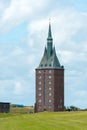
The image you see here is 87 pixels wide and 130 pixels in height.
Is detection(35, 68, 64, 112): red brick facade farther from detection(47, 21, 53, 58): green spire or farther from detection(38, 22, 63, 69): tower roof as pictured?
detection(47, 21, 53, 58): green spire

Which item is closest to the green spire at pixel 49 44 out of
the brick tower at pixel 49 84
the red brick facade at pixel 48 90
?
the brick tower at pixel 49 84

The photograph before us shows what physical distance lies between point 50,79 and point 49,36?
1973cm

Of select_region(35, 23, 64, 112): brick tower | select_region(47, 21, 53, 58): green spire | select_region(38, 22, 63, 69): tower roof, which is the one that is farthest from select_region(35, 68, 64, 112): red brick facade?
select_region(47, 21, 53, 58): green spire

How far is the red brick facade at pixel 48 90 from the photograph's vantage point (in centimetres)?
16600

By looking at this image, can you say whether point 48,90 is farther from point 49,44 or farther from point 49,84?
point 49,44

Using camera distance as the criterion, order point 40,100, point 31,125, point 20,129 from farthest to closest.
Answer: point 40,100
point 31,125
point 20,129

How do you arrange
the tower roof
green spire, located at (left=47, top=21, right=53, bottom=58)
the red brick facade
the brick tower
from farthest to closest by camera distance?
green spire, located at (left=47, top=21, right=53, bottom=58)
the tower roof
the brick tower
the red brick facade

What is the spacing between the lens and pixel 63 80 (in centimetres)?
17088

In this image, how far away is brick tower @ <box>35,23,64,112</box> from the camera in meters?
166

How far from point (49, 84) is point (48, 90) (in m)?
1.84

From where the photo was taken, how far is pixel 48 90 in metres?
167

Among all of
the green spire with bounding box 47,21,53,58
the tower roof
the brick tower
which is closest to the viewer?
the brick tower

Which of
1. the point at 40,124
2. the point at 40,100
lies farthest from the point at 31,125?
the point at 40,100

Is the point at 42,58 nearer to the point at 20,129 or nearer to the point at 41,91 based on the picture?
the point at 41,91
